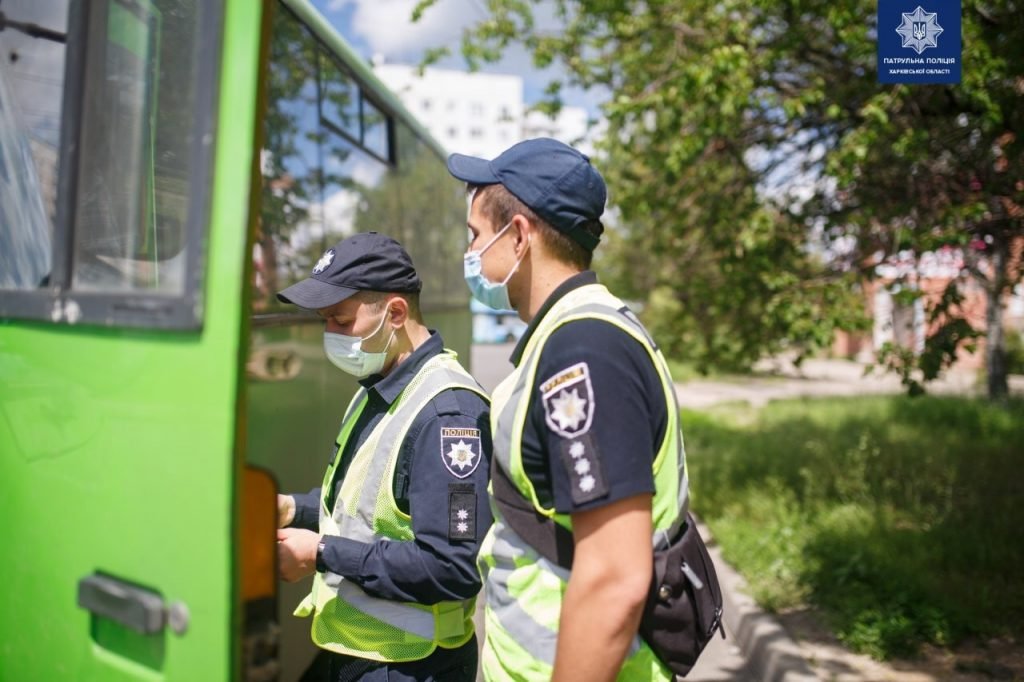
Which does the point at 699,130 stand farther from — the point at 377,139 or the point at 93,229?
the point at 93,229

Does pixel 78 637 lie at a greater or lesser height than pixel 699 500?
greater

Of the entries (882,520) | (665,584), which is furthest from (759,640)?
(665,584)

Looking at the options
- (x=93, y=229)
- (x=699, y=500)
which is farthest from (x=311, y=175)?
(x=699, y=500)

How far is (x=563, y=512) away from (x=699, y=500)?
6557 millimetres

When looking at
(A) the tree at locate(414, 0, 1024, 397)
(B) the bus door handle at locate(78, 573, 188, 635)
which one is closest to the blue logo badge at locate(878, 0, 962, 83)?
(A) the tree at locate(414, 0, 1024, 397)

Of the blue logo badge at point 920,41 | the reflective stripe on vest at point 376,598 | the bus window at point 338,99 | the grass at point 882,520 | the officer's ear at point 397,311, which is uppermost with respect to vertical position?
the blue logo badge at point 920,41

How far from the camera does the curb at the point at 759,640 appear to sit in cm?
428

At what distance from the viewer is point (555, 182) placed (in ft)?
5.66

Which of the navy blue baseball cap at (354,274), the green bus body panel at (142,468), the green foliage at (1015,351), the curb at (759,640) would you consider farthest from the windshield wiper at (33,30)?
the green foliage at (1015,351)

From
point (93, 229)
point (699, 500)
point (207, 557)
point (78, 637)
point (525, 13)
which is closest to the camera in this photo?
point (207, 557)

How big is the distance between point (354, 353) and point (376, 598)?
2.13 feet

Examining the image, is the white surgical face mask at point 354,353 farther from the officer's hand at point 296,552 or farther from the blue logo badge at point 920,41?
the blue logo badge at point 920,41

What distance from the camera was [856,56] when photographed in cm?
499

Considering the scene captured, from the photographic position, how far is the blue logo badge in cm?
389
